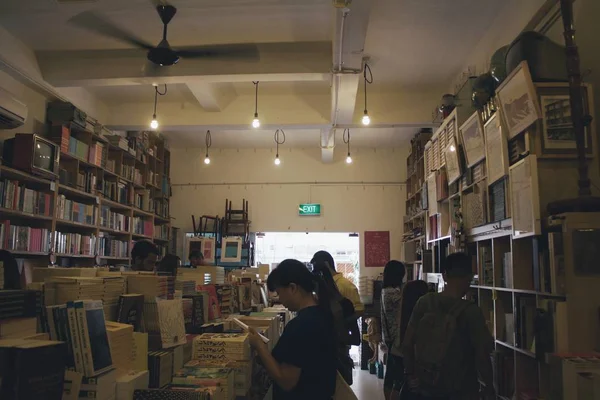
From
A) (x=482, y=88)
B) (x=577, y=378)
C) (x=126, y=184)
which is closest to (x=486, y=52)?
(x=482, y=88)

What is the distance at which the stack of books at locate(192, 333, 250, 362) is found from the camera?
246cm

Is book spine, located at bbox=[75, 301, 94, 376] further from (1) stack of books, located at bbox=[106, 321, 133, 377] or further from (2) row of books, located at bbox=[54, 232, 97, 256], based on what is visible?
(2) row of books, located at bbox=[54, 232, 97, 256]

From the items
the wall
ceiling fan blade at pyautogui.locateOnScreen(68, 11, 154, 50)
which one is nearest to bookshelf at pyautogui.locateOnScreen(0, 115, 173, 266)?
the wall

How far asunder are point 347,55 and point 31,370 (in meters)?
3.94

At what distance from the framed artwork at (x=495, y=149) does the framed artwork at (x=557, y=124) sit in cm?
43

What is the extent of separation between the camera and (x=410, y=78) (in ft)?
19.9

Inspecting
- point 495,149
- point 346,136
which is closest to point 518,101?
point 495,149

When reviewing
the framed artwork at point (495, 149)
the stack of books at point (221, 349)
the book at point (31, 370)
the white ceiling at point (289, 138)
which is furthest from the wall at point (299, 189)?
the book at point (31, 370)

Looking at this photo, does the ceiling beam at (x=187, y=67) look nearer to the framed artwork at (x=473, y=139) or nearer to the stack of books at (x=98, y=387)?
the framed artwork at (x=473, y=139)

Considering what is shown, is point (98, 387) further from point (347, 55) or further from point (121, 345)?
point (347, 55)

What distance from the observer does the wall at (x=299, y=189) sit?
9.39 meters

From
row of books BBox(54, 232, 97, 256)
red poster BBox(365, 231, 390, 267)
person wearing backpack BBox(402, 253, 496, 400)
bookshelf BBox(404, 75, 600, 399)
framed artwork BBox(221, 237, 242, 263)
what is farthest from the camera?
red poster BBox(365, 231, 390, 267)

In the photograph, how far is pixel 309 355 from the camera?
6.53ft

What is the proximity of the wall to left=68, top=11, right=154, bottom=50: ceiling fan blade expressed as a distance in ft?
15.1
